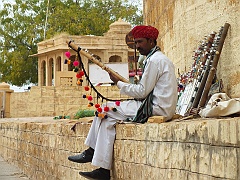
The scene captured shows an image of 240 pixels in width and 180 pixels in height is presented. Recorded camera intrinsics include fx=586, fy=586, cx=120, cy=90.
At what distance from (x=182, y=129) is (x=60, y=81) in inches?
864

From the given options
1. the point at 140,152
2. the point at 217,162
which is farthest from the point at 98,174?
the point at 217,162

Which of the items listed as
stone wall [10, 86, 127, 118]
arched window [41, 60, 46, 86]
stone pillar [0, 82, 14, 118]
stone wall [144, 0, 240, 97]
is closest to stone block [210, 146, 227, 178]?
stone wall [144, 0, 240, 97]

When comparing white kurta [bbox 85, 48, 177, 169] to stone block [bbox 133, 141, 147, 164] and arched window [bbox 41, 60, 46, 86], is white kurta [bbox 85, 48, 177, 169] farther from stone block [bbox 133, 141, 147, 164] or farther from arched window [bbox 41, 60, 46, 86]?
arched window [bbox 41, 60, 46, 86]

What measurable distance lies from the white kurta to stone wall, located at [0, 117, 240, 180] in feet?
0.59

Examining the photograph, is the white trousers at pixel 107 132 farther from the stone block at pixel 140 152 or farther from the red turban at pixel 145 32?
the red turban at pixel 145 32

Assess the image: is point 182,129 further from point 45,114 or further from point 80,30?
point 80,30

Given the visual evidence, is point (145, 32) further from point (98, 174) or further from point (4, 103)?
point (4, 103)

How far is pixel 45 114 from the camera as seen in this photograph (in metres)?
25.3

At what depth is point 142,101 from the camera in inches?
247

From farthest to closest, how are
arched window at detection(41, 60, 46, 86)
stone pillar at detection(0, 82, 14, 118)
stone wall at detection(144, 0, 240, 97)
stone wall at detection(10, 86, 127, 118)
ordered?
arched window at detection(41, 60, 46, 86) < stone pillar at detection(0, 82, 14, 118) < stone wall at detection(10, 86, 127, 118) < stone wall at detection(144, 0, 240, 97)

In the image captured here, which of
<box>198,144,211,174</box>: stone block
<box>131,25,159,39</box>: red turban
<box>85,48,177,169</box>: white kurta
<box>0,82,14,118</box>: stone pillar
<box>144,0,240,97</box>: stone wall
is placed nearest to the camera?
<box>198,144,211,174</box>: stone block

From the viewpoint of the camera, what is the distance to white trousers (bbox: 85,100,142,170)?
20.5ft

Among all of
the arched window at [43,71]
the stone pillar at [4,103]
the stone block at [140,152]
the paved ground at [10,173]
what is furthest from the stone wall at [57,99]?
the stone block at [140,152]

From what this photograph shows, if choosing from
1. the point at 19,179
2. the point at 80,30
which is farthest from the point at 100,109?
the point at 80,30
